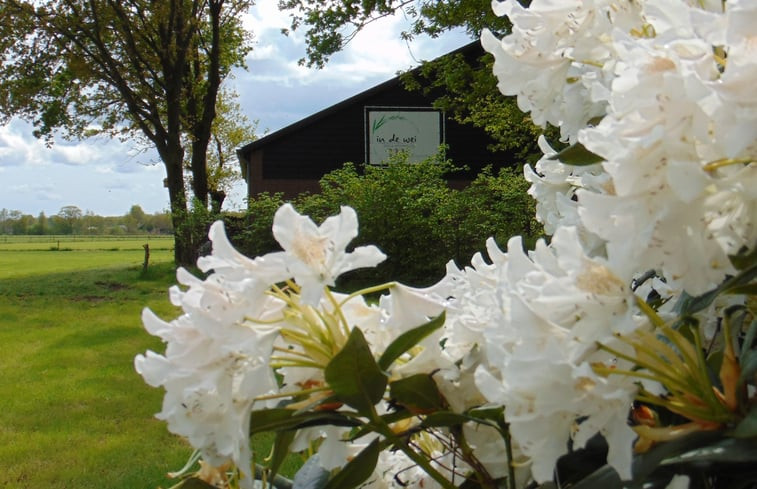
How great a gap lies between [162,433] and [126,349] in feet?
9.95

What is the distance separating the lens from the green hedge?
1065cm

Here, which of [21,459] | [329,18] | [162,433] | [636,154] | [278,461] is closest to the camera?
[636,154]

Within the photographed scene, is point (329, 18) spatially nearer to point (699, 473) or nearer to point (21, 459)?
point (21, 459)

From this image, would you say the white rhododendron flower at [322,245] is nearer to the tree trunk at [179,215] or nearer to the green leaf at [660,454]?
the green leaf at [660,454]

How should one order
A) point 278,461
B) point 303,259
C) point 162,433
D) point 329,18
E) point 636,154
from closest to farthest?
point 636,154, point 303,259, point 278,461, point 162,433, point 329,18

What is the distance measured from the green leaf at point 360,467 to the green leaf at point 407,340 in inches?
3.7

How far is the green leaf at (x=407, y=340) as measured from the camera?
0.58m

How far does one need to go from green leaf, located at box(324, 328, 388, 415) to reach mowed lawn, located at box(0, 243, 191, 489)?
361cm

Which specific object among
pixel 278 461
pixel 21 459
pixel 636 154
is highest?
pixel 636 154

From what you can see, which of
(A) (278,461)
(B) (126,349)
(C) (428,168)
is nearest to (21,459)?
(B) (126,349)

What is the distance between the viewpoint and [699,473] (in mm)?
514

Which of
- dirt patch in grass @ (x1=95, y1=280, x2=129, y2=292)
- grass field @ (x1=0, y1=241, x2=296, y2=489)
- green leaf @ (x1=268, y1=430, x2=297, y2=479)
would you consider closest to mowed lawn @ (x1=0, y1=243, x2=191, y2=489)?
grass field @ (x1=0, y1=241, x2=296, y2=489)

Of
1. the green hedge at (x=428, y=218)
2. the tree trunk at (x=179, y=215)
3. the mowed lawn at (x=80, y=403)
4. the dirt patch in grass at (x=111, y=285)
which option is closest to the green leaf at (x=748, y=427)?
the mowed lawn at (x=80, y=403)

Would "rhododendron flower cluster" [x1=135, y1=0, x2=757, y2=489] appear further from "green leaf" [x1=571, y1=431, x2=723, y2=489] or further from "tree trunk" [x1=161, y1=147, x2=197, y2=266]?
"tree trunk" [x1=161, y1=147, x2=197, y2=266]
